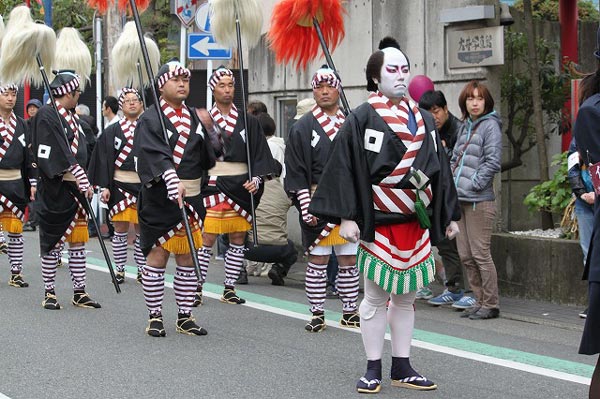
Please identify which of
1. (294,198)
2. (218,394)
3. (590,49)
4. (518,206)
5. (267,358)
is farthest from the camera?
(590,49)

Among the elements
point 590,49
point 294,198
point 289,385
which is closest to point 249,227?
point 294,198

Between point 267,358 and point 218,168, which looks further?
point 218,168

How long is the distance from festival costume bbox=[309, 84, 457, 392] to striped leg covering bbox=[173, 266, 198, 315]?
6.93 feet

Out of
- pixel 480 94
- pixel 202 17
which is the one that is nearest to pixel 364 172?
pixel 480 94

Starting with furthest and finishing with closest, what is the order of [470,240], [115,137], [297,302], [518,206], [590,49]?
[590,49]
[518,206]
[115,137]
[297,302]
[470,240]

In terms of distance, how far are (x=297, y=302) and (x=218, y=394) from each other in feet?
11.6

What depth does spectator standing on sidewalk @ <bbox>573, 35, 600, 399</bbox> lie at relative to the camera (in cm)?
470

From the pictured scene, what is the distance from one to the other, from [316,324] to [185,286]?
1.03 m

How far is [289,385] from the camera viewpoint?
20.4ft

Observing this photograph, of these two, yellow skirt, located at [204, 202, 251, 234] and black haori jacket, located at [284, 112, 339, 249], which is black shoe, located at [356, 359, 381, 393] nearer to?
black haori jacket, located at [284, 112, 339, 249]

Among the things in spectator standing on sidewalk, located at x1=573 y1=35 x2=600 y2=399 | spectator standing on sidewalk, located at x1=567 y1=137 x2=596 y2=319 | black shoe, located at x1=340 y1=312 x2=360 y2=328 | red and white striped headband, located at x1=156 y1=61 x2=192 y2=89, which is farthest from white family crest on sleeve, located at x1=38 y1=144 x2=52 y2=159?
spectator standing on sidewalk, located at x1=573 y1=35 x2=600 y2=399

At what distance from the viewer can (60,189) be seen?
30.2 feet

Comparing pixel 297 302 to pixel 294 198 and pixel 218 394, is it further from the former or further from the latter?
pixel 218 394

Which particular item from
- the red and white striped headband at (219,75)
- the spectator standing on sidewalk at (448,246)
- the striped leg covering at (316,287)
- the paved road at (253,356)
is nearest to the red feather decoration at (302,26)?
the red and white striped headband at (219,75)
